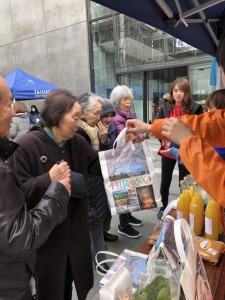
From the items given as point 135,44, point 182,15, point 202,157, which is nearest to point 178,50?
point 135,44

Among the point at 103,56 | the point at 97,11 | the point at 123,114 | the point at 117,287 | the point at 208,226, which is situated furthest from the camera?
the point at 103,56

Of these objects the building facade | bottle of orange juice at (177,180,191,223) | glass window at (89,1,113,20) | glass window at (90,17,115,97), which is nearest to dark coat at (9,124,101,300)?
A: bottle of orange juice at (177,180,191,223)

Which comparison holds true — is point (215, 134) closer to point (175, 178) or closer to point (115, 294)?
point (115, 294)

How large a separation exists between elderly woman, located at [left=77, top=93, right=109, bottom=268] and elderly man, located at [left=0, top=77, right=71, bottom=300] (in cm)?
96

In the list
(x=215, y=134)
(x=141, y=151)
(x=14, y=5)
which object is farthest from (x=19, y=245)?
(x=14, y=5)

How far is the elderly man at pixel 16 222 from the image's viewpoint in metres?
0.90

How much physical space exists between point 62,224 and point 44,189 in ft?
1.09

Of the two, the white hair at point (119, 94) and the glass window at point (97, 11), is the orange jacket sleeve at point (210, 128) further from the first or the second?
the glass window at point (97, 11)

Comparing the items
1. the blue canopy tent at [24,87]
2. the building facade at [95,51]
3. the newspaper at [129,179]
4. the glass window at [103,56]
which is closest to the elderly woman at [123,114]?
the newspaper at [129,179]

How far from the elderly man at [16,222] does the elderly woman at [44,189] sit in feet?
0.88

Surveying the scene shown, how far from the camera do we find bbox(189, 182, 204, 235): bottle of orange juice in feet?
4.77

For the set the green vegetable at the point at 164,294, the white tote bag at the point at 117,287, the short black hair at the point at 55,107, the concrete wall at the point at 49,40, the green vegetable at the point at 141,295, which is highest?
the concrete wall at the point at 49,40

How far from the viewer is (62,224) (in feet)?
5.01

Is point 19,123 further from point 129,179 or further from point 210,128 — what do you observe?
point 210,128
